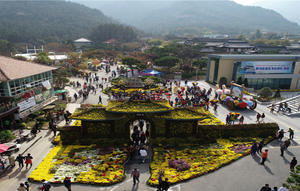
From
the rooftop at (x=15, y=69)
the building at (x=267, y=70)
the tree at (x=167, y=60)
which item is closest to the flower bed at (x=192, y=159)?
the rooftop at (x=15, y=69)

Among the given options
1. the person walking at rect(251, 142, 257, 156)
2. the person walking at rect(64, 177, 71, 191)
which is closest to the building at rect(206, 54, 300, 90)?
the person walking at rect(251, 142, 257, 156)

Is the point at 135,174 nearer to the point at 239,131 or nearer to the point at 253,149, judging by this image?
the point at 253,149

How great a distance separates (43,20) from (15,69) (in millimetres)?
169289

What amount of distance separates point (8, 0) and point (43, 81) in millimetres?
196933

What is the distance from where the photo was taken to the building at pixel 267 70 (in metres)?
36.1

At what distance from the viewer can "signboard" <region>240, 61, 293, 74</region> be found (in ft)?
119

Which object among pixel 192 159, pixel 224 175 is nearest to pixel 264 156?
pixel 224 175

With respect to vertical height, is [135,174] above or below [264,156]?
below

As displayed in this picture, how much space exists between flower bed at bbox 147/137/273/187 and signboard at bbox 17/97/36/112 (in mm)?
14087

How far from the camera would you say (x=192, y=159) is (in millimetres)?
13852

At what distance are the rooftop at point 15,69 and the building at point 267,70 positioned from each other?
29.7m

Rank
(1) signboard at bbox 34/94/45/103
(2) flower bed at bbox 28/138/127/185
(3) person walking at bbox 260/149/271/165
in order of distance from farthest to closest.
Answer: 1. (1) signboard at bbox 34/94/45/103
2. (3) person walking at bbox 260/149/271/165
3. (2) flower bed at bbox 28/138/127/185

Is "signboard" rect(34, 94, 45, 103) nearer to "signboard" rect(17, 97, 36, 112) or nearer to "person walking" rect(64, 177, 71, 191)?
"signboard" rect(17, 97, 36, 112)

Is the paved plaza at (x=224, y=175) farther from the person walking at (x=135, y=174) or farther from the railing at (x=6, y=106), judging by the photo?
the railing at (x=6, y=106)
